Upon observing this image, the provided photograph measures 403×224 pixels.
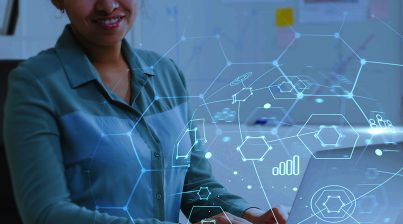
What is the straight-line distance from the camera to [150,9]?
806 millimetres

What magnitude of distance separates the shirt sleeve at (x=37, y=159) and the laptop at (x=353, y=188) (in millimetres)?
220

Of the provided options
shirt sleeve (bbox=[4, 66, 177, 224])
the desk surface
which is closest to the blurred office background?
the desk surface

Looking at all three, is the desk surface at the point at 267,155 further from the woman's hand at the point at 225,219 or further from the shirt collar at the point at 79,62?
the shirt collar at the point at 79,62

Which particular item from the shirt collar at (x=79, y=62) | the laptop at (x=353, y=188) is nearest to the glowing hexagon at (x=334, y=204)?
the laptop at (x=353, y=188)

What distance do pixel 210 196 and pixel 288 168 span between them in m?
0.08

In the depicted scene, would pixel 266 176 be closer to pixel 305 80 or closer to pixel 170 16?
pixel 305 80

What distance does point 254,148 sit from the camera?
469mm

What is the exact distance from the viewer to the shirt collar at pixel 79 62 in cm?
59

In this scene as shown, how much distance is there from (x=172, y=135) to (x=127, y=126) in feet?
0.16

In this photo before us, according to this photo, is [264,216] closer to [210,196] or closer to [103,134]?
[210,196]

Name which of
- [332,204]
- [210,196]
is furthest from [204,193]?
[332,204]

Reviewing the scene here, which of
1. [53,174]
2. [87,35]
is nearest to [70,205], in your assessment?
[53,174]

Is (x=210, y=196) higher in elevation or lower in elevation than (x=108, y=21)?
lower

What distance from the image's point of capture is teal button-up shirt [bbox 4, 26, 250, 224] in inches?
20.7
